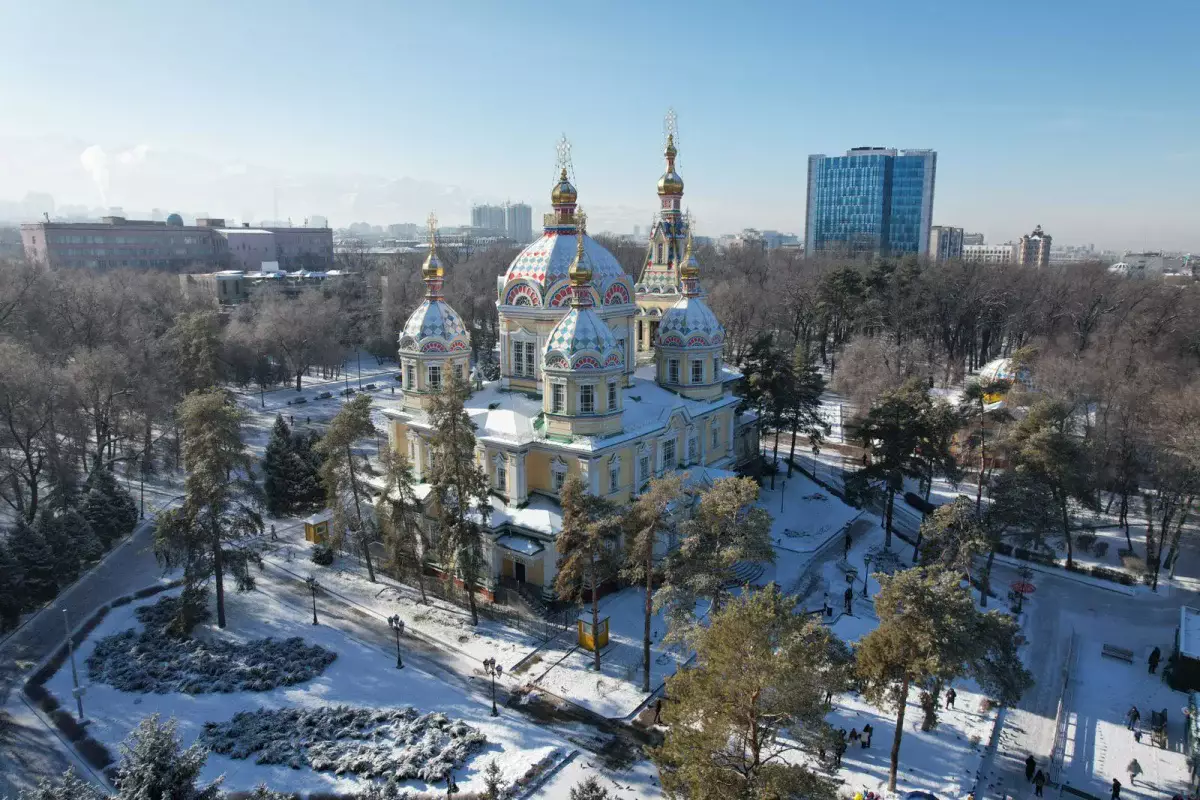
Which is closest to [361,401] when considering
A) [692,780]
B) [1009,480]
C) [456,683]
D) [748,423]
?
[456,683]

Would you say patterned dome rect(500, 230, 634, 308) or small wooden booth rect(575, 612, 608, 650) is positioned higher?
patterned dome rect(500, 230, 634, 308)

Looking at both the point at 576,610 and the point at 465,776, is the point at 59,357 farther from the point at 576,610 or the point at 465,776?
the point at 465,776

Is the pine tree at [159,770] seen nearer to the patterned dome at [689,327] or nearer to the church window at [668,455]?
the church window at [668,455]

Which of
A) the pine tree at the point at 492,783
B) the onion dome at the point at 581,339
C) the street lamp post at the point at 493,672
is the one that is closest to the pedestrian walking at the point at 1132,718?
the pine tree at the point at 492,783

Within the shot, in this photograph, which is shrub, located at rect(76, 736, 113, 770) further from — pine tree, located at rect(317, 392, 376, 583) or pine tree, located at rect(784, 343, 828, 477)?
pine tree, located at rect(784, 343, 828, 477)

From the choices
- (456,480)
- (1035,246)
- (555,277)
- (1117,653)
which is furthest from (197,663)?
(1035,246)

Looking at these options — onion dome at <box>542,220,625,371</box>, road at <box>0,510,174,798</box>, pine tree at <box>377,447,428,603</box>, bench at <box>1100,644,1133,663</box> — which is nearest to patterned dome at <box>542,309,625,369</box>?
onion dome at <box>542,220,625,371</box>

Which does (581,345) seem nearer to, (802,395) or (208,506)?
(208,506)
